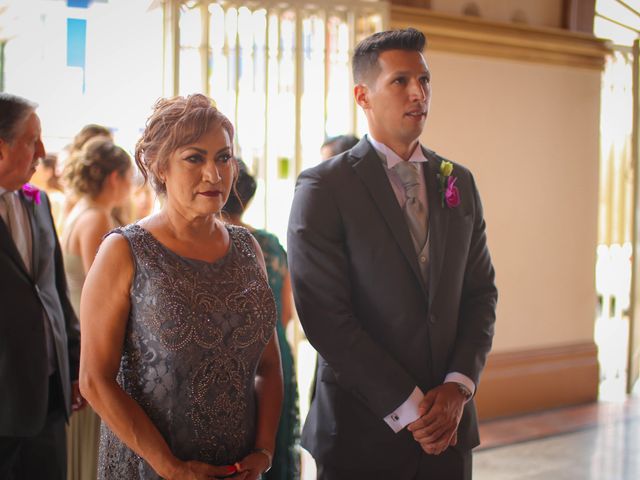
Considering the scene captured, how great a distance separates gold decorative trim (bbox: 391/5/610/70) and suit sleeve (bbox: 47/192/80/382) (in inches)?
117

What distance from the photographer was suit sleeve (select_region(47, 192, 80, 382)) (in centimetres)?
286

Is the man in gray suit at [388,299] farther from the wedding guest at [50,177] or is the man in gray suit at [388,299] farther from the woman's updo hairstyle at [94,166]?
the wedding guest at [50,177]

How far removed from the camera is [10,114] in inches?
97.5

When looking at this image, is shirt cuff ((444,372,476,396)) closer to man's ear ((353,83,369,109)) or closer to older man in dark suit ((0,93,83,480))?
man's ear ((353,83,369,109))

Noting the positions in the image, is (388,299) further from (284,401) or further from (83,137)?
(83,137)

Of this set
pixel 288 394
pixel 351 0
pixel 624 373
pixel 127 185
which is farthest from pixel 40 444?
pixel 624 373

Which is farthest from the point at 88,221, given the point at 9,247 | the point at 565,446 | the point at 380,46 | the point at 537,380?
the point at 537,380

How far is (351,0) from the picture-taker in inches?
189

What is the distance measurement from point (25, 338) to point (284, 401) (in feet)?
3.26

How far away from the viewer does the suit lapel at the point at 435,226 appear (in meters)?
2.21

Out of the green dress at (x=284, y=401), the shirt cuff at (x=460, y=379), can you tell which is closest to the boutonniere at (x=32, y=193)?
the green dress at (x=284, y=401)

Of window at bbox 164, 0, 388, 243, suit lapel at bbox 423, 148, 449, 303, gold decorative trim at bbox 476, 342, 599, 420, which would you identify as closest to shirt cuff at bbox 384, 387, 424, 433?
suit lapel at bbox 423, 148, 449, 303

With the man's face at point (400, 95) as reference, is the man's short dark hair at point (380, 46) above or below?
above

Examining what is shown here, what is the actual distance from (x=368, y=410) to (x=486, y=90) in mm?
3752
